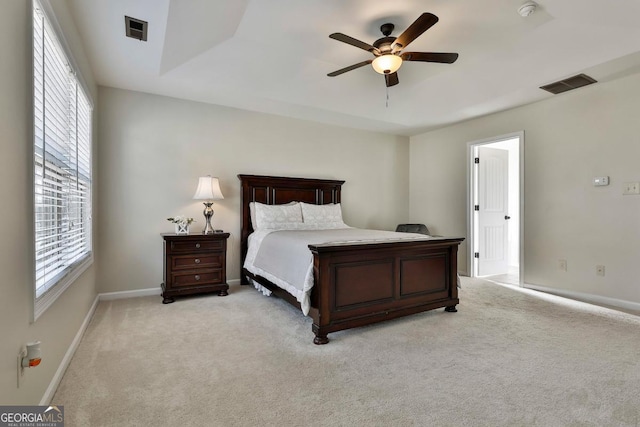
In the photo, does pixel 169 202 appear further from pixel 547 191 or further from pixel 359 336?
pixel 547 191

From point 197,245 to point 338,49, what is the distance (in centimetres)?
262

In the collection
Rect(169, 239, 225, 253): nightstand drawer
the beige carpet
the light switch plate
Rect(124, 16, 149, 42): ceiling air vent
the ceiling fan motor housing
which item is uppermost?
Rect(124, 16, 149, 42): ceiling air vent

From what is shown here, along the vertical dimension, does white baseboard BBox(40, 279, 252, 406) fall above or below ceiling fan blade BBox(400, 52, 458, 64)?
below

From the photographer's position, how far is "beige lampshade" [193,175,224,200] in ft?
12.8

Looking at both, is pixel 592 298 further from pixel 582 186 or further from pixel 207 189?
pixel 207 189

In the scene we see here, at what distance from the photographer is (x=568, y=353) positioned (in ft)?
7.56

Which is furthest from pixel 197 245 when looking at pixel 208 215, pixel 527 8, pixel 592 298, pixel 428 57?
pixel 592 298

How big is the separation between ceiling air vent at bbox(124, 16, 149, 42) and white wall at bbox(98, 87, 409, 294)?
138 cm

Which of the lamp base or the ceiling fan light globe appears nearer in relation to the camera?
the ceiling fan light globe

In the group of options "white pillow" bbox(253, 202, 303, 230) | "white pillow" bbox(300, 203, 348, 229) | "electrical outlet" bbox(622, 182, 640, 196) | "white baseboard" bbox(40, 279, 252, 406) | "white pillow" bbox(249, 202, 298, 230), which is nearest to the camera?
"white baseboard" bbox(40, 279, 252, 406)

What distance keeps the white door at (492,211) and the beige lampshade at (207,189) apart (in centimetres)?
390

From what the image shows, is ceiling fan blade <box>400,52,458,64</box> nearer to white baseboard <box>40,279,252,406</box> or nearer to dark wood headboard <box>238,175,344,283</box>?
dark wood headboard <box>238,175,344,283</box>

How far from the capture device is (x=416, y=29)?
2234mm

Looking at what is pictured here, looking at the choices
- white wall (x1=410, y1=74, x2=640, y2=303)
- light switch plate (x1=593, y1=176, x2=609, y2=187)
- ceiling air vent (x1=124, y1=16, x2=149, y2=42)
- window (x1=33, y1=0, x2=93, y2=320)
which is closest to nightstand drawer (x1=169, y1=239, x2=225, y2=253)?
window (x1=33, y1=0, x2=93, y2=320)
